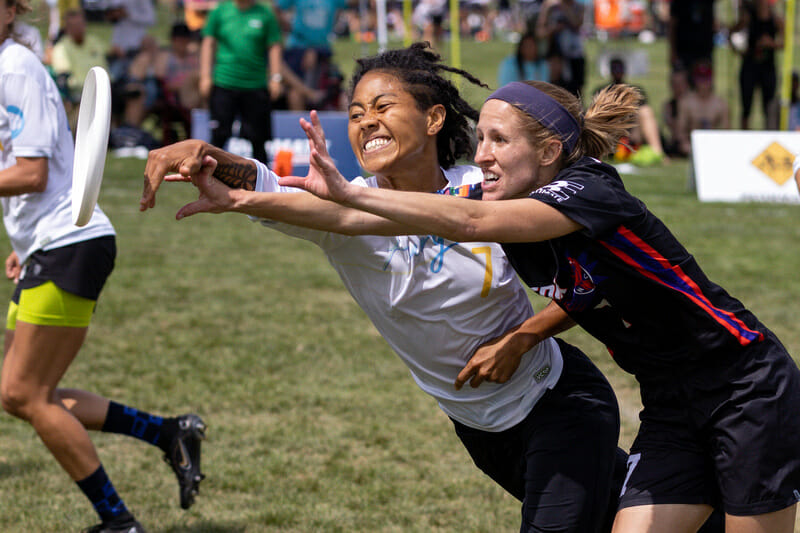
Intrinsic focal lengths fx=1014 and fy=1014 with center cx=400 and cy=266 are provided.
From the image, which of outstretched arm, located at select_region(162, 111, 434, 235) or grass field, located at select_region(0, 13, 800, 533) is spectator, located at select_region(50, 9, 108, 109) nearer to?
grass field, located at select_region(0, 13, 800, 533)

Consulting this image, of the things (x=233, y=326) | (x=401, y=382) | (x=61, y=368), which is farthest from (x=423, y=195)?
(x=233, y=326)

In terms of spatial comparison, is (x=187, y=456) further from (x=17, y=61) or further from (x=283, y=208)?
(x=283, y=208)

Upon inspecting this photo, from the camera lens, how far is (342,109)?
1569 centimetres

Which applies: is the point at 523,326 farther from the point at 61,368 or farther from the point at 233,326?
the point at 233,326

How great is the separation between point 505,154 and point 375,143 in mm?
446

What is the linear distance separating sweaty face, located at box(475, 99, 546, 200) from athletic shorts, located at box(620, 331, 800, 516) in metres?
0.66

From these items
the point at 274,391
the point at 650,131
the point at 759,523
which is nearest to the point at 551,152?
the point at 759,523

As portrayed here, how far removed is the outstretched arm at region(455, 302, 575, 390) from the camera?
9.31ft

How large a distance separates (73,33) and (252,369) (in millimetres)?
9664

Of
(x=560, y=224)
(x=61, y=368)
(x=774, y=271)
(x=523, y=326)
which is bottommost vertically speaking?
(x=774, y=271)

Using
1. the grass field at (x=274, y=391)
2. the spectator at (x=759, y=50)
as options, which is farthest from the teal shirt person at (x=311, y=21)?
the spectator at (x=759, y=50)

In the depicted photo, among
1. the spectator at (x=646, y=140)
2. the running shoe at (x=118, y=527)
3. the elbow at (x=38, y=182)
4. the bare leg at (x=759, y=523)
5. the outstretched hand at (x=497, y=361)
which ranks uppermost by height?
the elbow at (x=38, y=182)

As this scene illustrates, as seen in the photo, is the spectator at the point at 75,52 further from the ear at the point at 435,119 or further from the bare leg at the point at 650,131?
the ear at the point at 435,119

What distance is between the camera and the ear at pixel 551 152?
2721mm
